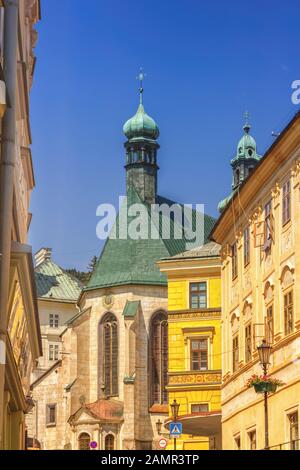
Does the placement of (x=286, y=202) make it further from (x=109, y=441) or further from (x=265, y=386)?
(x=109, y=441)

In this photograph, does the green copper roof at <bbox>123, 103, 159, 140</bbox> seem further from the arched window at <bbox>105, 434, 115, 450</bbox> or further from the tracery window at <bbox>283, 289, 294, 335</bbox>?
the tracery window at <bbox>283, 289, 294, 335</bbox>

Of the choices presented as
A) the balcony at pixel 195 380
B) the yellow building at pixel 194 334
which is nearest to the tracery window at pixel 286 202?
the yellow building at pixel 194 334

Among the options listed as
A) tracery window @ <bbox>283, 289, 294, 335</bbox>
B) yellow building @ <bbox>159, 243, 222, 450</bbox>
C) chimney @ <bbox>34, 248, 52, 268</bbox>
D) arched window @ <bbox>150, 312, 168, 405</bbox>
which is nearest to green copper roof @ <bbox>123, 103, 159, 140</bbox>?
arched window @ <bbox>150, 312, 168, 405</bbox>

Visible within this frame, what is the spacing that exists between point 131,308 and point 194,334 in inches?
995

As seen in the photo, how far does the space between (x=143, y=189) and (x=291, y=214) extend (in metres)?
60.4

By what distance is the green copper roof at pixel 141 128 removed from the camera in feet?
297

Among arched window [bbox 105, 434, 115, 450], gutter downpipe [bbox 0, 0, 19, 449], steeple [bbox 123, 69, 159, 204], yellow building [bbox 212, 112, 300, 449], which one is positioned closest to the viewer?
gutter downpipe [bbox 0, 0, 19, 449]

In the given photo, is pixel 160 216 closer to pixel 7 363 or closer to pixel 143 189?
pixel 143 189

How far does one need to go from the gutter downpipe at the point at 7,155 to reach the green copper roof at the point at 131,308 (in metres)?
57.2

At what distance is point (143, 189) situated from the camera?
3479 inches

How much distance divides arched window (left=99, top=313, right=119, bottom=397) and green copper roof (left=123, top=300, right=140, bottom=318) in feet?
4.96

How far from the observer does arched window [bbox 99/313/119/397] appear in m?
76.0

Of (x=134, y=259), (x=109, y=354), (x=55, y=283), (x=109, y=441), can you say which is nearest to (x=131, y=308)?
(x=109, y=354)
